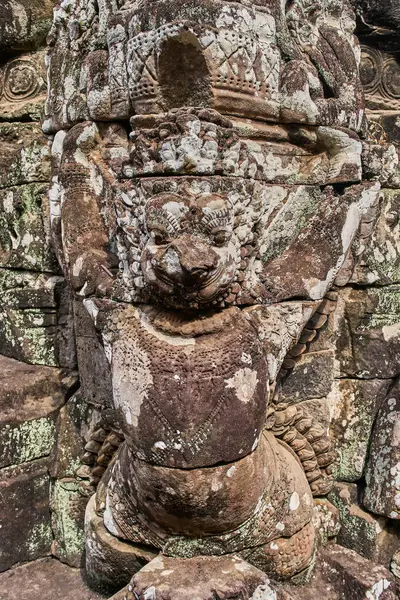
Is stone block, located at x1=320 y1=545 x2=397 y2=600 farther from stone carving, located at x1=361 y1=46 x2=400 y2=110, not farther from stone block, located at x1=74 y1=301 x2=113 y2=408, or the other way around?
stone carving, located at x1=361 y1=46 x2=400 y2=110

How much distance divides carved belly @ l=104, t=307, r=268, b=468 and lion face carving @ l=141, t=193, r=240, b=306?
0.59ft

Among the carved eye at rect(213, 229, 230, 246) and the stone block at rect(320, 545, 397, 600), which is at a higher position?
the carved eye at rect(213, 229, 230, 246)

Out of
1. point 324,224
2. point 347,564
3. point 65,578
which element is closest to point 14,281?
point 65,578

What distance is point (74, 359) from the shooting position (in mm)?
3270

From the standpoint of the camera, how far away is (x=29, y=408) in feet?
10.3

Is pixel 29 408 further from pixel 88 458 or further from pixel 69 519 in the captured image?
pixel 69 519

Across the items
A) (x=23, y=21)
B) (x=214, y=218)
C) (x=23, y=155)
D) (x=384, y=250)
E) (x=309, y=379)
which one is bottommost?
(x=309, y=379)

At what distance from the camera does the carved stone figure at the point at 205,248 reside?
2.19 metres

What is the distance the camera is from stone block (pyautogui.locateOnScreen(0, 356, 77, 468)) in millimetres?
3045

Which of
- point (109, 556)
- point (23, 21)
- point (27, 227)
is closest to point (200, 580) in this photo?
point (109, 556)

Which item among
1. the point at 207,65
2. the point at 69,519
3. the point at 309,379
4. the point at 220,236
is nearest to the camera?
the point at 220,236

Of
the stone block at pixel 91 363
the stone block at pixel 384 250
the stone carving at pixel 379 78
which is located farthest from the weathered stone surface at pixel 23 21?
the stone block at pixel 384 250

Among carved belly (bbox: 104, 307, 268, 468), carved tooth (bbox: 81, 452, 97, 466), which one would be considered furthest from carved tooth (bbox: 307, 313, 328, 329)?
carved tooth (bbox: 81, 452, 97, 466)

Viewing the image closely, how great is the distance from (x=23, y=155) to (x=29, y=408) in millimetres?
1225
